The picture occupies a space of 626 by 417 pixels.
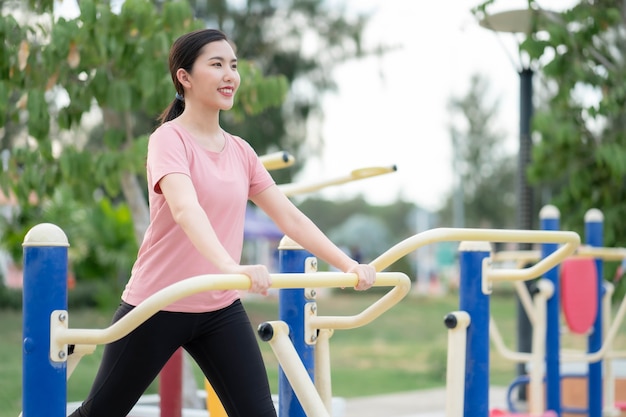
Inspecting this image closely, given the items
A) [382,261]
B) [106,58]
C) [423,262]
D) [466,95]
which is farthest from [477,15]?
[466,95]

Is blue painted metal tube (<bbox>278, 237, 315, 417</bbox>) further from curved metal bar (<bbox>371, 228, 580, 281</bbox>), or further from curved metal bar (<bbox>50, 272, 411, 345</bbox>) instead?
curved metal bar (<bbox>50, 272, 411, 345</bbox>)

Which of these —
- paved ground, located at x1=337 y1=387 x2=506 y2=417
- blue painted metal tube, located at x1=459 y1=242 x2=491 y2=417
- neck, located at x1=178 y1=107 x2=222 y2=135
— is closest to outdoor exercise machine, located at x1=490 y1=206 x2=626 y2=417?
paved ground, located at x1=337 y1=387 x2=506 y2=417

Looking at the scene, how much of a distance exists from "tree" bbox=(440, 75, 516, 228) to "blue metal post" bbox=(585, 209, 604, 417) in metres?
29.1

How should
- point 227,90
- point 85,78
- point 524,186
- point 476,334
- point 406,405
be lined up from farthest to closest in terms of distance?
point 406,405 < point 524,186 < point 85,78 < point 476,334 < point 227,90

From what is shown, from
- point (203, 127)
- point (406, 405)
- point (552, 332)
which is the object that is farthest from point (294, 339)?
point (406, 405)

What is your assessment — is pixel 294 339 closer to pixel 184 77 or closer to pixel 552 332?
pixel 184 77

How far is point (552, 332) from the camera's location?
15.5 ft

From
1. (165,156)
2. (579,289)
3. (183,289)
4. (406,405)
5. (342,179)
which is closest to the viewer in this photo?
(183,289)

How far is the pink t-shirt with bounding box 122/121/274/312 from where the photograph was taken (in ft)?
7.57

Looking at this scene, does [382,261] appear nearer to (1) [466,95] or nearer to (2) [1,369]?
(2) [1,369]

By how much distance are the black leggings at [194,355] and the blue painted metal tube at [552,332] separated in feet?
8.16

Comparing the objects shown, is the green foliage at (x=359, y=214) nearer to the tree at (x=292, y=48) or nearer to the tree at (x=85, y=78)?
the tree at (x=292, y=48)

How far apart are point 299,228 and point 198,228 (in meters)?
0.45

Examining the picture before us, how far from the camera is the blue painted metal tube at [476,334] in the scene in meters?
3.07
